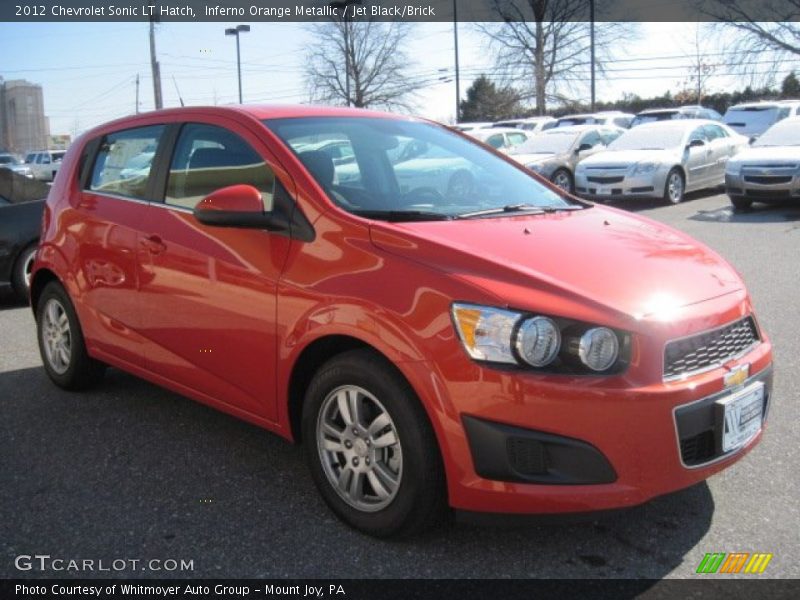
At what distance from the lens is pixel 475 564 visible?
2.80m

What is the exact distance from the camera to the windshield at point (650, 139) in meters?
15.4

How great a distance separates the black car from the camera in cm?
774

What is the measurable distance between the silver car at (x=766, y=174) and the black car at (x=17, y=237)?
10.6 m

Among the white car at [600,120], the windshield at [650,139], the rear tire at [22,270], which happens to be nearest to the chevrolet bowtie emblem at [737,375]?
the rear tire at [22,270]

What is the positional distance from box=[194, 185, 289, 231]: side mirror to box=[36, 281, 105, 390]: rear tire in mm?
1777

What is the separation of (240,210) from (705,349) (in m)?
1.82

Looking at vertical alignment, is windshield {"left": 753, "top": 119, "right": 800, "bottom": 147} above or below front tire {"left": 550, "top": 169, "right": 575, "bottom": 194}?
above

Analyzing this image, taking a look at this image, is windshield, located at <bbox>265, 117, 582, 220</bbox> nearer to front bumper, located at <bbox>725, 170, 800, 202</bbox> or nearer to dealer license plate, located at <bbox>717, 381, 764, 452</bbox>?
dealer license plate, located at <bbox>717, 381, 764, 452</bbox>

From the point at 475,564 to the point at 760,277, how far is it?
6137 mm

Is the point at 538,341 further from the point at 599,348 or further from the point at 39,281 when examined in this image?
the point at 39,281

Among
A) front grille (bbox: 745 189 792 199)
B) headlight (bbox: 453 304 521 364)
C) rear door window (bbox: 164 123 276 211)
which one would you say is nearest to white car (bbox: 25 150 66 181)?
front grille (bbox: 745 189 792 199)

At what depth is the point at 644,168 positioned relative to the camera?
47.7 ft

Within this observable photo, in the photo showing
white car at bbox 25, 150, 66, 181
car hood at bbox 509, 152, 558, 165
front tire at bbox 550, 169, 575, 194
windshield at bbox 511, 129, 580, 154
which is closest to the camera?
car hood at bbox 509, 152, 558, 165

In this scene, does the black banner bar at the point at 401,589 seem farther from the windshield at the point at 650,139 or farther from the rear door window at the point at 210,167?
the windshield at the point at 650,139
